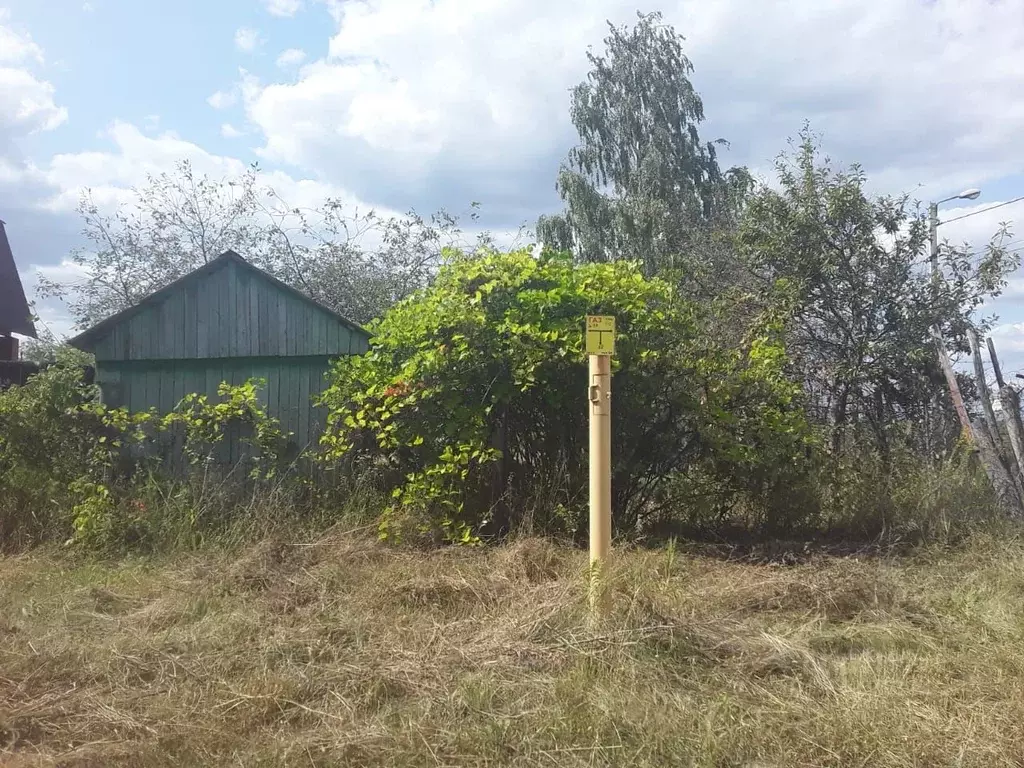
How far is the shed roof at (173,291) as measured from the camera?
8266mm

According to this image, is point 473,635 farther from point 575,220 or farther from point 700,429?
point 575,220

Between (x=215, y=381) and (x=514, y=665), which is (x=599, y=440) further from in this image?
(x=215, y=381)

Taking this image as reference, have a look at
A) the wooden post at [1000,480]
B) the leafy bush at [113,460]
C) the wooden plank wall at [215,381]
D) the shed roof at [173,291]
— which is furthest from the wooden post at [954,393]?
the leafy bush at [113,460]

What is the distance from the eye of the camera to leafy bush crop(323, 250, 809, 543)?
662 cm

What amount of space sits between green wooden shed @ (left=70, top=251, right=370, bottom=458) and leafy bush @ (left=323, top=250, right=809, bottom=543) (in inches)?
47.1

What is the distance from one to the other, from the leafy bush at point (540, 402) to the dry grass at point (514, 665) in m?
0.89

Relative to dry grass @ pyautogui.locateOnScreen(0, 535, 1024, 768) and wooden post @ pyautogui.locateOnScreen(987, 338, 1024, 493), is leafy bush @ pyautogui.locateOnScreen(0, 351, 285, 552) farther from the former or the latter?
wooden post @ pyautogui.locateOnScreen(987, 338, 1024, 493)

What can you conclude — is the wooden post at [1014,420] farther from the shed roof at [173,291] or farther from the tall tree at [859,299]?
the shed roof at [173,291]

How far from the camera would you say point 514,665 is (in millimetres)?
4223

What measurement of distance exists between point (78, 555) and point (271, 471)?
1.64 m

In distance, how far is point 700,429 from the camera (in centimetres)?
671

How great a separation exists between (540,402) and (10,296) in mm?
14921

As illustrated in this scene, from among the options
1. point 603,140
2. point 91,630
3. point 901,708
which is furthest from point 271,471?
point 603,140

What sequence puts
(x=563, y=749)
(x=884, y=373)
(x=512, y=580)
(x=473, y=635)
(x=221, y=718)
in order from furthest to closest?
(x=884, y=373) → (x=512, y=580) → (x=473, y=635) → (x=221, y=718) → (x=563, y=749)
